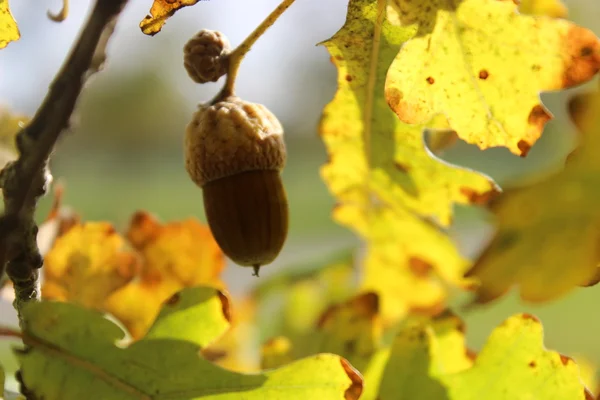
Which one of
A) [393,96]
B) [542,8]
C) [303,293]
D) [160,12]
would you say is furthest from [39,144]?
[303,293]

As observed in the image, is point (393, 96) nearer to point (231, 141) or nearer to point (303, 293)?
point (231, 141)

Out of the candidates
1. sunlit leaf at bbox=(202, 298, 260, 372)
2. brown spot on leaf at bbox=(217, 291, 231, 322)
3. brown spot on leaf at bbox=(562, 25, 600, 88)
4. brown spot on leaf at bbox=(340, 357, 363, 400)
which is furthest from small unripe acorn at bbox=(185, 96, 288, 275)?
sunlit leaf at bbox=(202, 298, 260, 372)

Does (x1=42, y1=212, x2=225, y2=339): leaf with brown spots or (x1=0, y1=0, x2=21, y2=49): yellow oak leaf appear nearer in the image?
(x1=0, y1=0, x2=21, y2=49): yellow oak leaf

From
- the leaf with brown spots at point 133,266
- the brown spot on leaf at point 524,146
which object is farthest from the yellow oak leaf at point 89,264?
the brown spot on leaf at point 524,146

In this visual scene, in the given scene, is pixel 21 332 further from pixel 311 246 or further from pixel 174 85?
pixel 174 85

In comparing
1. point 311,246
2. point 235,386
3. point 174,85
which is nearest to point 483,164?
point 311,246

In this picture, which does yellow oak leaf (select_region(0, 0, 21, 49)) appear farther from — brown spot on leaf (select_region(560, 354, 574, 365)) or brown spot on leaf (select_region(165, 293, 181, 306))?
brown spot on leaf (select_region(560, 354, 574, 365))
